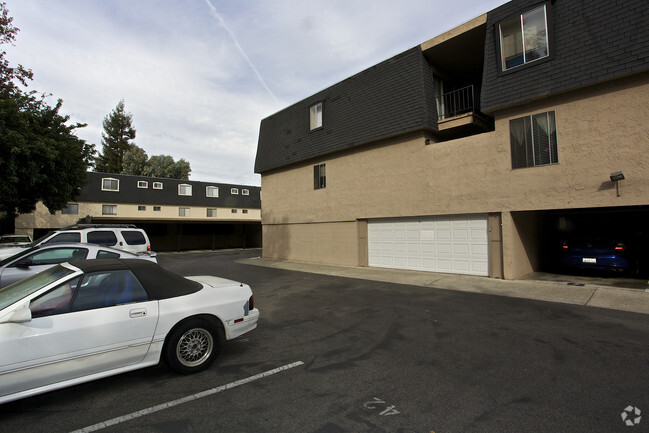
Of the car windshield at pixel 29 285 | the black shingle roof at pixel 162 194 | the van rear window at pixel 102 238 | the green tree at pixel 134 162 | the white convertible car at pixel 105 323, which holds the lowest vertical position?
the white convertible car at pixel 105 323

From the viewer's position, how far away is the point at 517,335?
17.0 ft

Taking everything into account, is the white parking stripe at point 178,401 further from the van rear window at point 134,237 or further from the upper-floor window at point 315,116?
the upper-floor window at point 315,116

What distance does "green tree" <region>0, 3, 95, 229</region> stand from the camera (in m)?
10.4

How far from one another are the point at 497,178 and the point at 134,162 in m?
49.2

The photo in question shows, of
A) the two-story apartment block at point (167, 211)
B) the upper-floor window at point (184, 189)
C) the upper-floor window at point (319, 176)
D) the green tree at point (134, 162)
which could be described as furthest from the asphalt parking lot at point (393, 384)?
the green tree at point (134, 162)

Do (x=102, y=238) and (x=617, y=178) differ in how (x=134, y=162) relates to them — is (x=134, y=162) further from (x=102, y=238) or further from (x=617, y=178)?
(x=617, y=178)

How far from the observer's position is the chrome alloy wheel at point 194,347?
384cm

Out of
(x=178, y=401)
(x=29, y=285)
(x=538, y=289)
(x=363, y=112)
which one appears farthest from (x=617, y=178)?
(x=29, y=285)

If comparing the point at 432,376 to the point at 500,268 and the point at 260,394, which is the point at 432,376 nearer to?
the point at 260,394

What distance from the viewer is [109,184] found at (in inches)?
1184

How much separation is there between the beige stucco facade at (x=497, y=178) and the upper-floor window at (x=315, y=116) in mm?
1868

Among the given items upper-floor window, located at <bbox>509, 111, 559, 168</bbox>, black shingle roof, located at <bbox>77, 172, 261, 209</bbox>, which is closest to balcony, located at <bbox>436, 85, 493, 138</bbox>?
upper-floor window, located at <bbox>509, 111, 559, 168</bbox>

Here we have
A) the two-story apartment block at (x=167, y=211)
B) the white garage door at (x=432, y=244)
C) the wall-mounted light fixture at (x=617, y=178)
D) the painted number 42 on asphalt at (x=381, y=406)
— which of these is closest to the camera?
the painted number 42 on asphalt at (x=381, y=406)

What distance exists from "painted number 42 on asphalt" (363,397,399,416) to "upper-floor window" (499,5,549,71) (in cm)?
1082
